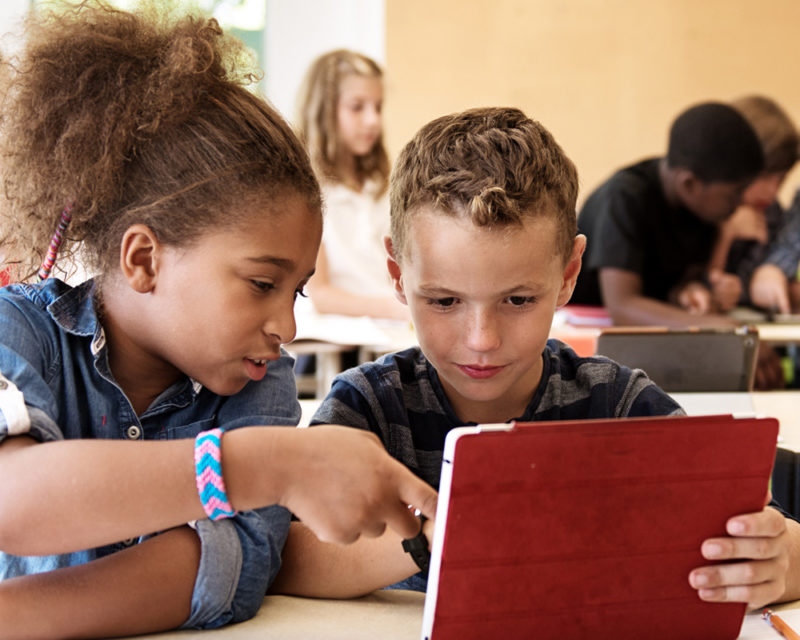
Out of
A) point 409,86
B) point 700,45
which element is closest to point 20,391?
point 409,86

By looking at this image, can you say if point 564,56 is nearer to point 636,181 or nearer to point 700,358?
point 636,181

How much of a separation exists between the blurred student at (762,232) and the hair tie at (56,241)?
300cm

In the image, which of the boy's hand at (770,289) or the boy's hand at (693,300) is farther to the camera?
the boy's hand at (770,289)

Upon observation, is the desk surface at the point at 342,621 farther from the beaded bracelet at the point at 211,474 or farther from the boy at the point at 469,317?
the beaded bracelet at the point at 211,474

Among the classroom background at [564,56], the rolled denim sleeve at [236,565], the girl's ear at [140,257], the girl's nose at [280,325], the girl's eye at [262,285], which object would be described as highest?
the classroom background at [564,56]

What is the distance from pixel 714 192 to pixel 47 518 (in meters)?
2.91

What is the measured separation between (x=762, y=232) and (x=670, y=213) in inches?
33.3

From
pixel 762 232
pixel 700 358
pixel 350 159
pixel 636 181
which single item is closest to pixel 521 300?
pixel 700 358

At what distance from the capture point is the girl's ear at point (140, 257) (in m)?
0.90

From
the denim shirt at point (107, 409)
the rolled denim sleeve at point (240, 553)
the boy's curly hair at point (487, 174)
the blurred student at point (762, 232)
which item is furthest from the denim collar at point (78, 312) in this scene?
the blurred student at point (762, 232)

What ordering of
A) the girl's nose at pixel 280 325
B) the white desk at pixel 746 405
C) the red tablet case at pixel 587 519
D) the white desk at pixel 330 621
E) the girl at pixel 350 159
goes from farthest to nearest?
1. the girl at pixel 350 159
2. the white desk at pixel 746 405
3. the girl's nose at pixel 280 325
4. the white desk at pixel 330 621
5. the red tablet case at pixel 587 519

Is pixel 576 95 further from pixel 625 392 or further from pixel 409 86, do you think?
pixel 625 392

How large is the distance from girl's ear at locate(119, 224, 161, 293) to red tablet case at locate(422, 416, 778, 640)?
1.31 feet

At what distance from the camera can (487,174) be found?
1026 millimetres
